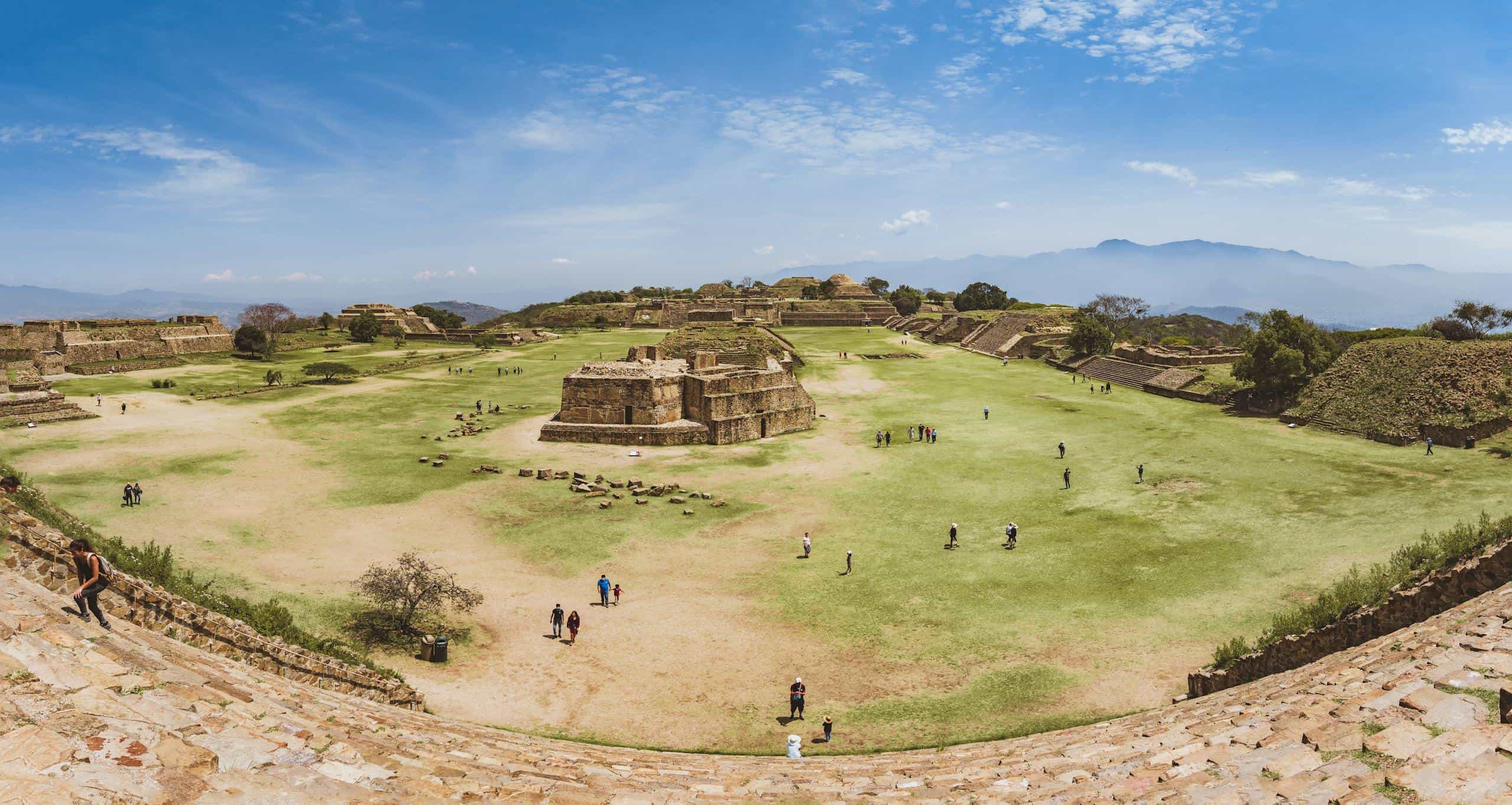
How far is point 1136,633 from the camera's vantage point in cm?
1541

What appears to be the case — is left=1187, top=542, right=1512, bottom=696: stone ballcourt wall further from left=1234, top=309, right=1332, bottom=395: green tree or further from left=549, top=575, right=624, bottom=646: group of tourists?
left=1234, top=309, right=1332, bottom=395: green tree

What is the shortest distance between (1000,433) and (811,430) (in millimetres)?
9260

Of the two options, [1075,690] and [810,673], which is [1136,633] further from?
[810,673]

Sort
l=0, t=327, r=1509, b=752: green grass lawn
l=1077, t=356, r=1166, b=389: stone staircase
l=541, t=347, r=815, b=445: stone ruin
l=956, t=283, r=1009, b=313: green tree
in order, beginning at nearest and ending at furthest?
l=0, t=327, r=1509, b=752: green grass lawn < l=541, t=347, r=815, b=445: stone ruin < l=1077, t=356, r=1166, b=389: stone staircase < l=956, t=283, r=1009, b=313: green tree

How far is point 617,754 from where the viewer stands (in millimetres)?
9773

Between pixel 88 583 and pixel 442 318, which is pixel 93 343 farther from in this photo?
pixel 88 583

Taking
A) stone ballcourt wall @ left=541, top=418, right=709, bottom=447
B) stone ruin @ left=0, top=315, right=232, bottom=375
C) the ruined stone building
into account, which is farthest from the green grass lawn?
the ruined stone building

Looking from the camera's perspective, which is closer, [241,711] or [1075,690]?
[241,711]

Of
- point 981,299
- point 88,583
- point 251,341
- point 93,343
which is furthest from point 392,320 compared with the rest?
point 88,583

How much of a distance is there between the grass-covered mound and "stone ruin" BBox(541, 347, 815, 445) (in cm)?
2611

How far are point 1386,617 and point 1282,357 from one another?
32286mm

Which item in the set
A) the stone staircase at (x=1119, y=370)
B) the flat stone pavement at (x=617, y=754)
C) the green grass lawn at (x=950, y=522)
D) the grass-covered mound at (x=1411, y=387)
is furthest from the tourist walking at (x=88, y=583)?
the stone staircase at (x=1119, y=370)

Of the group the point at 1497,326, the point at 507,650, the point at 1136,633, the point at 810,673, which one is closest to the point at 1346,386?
the point at 1497,326

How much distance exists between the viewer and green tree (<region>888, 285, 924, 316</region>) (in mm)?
104062
